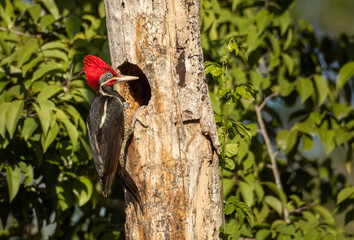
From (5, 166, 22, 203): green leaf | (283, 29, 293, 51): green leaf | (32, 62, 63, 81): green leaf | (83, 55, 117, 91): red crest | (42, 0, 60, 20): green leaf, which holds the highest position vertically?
(42, 0, 60, 20): green leaf

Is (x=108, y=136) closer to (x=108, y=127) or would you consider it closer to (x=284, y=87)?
(x=108, y=127)

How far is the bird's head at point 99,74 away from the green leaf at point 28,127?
0.46 meters

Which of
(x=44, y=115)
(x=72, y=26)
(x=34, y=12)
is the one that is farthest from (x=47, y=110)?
(x=34, y=12)

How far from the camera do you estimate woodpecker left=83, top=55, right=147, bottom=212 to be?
3.02 metres

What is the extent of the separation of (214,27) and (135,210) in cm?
194

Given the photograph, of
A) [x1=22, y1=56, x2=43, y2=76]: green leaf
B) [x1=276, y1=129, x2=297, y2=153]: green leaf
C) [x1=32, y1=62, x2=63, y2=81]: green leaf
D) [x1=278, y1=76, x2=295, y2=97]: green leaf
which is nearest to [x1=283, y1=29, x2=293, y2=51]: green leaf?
[x1=278, y1=76, x2=295, y2=97]: green leaf

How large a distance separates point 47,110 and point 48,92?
0.73 ft

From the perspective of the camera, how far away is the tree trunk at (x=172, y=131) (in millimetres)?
2861

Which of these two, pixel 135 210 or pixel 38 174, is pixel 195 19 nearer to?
pixel 135 210

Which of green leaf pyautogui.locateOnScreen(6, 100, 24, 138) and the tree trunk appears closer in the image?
the tree trunk

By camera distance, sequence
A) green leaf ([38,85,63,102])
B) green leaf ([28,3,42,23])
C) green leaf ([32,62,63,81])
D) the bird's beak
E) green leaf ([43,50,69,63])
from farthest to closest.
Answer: green leaf ([28,3,42,23])
green leaf ([43,50,69,63])
green leaf ([32,62,63,81])
green leaf ([38,85,63,102])
the bird's beak

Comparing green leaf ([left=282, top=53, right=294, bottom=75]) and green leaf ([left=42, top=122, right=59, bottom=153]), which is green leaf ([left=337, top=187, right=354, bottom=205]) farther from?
green leaf ([left=42, top=122, right=59, bottom=153])

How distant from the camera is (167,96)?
294 centimetres

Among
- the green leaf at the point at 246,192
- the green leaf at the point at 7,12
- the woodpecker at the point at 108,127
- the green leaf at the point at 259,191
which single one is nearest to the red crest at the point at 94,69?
the woodpecker at the point at 108,127
